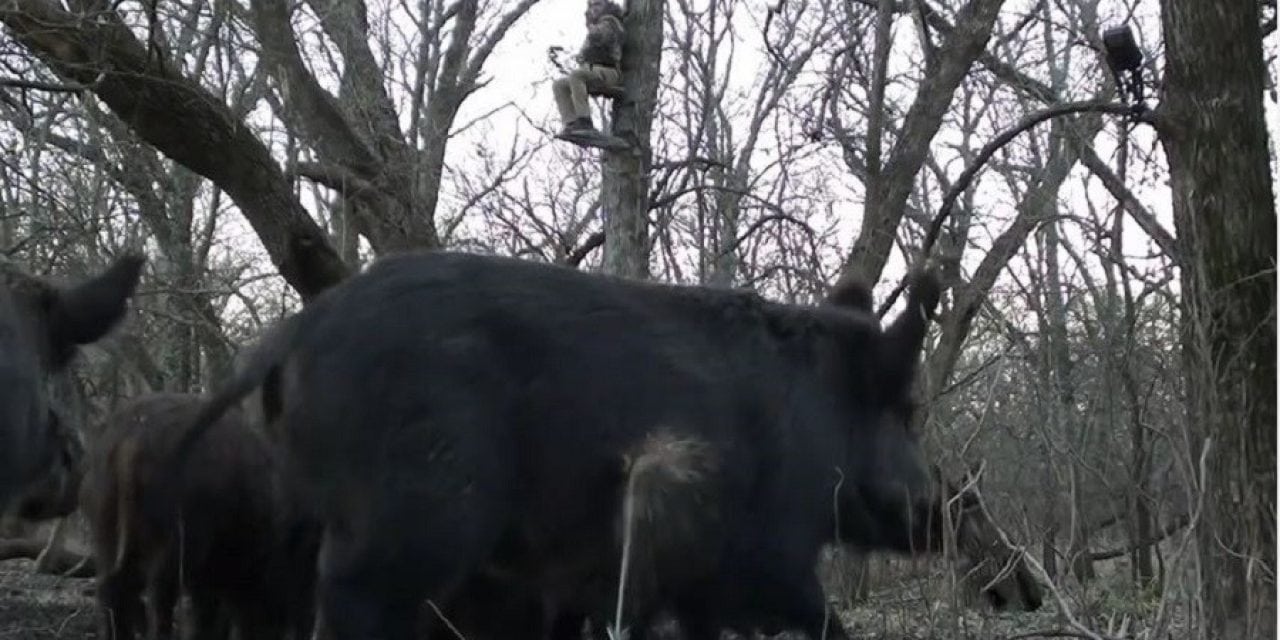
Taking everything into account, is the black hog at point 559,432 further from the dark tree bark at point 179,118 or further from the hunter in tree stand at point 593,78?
the hunter in tree stand at point 593,78

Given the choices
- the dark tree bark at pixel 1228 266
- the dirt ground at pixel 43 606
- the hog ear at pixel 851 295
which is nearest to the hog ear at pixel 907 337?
the hog ear at pixel 851 295

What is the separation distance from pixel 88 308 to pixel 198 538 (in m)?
1.75

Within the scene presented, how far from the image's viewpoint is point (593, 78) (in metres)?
11.4

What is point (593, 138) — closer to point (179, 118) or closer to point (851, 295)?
point (851, 295)

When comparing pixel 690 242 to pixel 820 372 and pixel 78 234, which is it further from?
pixel 820 372

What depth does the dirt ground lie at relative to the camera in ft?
33.3

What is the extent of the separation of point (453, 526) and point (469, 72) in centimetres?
2008

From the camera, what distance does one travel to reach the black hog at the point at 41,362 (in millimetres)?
7109

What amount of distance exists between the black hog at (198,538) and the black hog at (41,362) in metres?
0.89

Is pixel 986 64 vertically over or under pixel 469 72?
under

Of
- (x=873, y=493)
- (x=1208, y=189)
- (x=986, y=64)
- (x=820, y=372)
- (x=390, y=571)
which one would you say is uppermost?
(x=986, y=64)

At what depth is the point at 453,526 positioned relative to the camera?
7230 millimetres

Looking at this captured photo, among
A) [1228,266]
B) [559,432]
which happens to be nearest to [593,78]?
[559,432]

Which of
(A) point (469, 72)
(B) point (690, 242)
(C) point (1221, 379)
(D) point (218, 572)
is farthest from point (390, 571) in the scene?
(A) point (469, 72)
